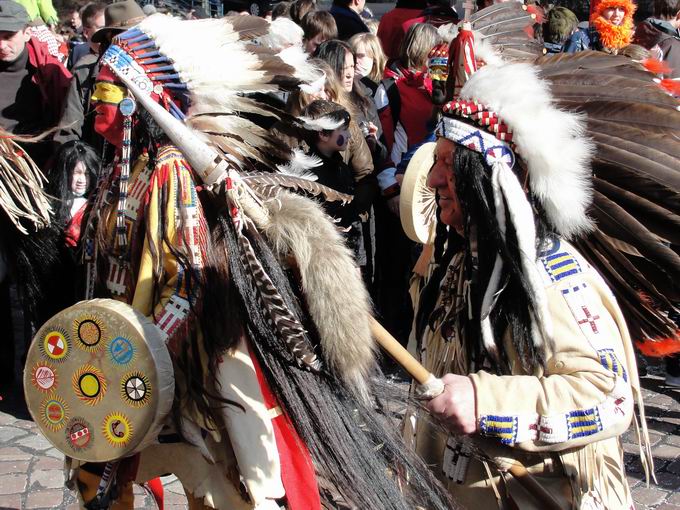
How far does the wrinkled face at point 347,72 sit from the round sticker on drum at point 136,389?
333 cm

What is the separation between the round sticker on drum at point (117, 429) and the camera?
7.34 ft

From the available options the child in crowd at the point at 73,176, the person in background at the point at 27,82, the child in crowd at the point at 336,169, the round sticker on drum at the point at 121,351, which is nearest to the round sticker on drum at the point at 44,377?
the round sticker on drum at the point at 121,351

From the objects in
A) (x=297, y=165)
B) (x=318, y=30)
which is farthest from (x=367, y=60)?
(x=297, y=165)

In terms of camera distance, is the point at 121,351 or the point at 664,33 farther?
the point at 664,33

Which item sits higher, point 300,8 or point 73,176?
point 300,8

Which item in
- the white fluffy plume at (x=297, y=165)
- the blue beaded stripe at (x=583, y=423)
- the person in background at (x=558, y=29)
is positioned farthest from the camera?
the person in background at (x=558, y=29)

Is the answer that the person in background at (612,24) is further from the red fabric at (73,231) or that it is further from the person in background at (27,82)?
the red fabric at (73,231)

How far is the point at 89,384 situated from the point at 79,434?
5.7 inches

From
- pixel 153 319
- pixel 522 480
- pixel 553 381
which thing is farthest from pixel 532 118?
pixel 153 319

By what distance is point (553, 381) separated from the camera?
6.17 feet

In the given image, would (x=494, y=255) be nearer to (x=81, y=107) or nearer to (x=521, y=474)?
(x=521, y=474)

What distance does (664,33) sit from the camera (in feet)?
20.2

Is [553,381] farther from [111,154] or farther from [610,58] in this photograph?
[111,154]

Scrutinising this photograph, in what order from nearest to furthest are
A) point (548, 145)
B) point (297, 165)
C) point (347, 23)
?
point (548, 145) < point (297, 165) < point (347, 23)
